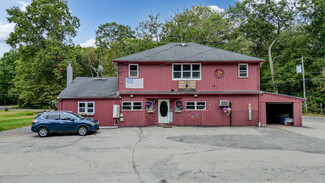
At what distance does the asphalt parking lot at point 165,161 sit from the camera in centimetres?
564

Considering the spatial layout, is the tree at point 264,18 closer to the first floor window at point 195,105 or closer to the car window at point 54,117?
the first floor window at point 195,105

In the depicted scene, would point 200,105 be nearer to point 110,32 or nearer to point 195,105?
point 195,105

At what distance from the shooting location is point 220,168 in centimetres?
630

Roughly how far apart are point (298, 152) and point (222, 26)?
25.9 meters

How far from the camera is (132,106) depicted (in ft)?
52.3

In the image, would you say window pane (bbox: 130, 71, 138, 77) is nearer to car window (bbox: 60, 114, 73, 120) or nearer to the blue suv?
the blue suv

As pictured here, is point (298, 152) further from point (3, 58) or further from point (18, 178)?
point (3, 58)

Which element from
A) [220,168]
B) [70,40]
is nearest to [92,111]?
[220,168]

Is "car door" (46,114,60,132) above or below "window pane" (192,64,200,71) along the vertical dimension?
below

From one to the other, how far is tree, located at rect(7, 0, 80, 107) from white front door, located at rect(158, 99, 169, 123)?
63.3 feet

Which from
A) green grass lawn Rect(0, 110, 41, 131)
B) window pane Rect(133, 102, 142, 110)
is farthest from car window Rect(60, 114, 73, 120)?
Answer: green grass lawn Rect(0, 110, 41, 131)

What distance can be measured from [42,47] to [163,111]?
2419 cm

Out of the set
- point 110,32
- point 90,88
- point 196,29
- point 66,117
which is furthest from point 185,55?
point 110,32

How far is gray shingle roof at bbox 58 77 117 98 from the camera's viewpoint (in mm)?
16031
